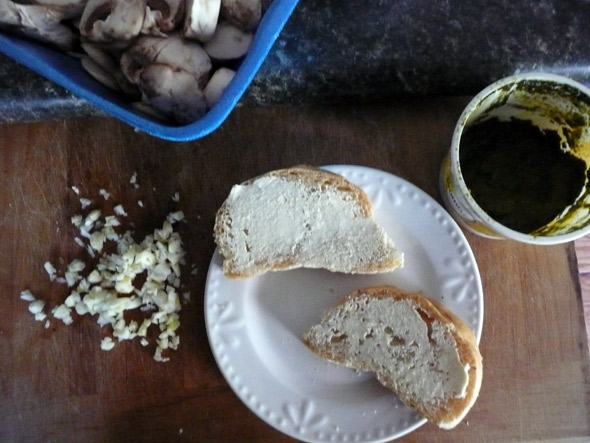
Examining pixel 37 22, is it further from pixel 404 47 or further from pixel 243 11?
pixel 404 47

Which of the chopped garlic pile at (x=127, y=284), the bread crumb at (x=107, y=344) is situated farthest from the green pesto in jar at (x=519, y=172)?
the bread crumb at (x=107, y=344)

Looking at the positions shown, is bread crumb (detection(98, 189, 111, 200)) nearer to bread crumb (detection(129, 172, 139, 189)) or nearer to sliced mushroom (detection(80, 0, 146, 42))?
bread crumb (detection(129, 172, 139, 189))

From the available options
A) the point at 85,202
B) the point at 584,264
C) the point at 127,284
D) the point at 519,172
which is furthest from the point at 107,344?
the point at 584,264

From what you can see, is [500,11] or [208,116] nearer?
[208,116]

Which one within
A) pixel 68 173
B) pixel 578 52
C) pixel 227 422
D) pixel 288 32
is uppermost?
pixel 578 52

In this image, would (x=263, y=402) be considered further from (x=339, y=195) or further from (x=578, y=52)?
(x=578, y=52)

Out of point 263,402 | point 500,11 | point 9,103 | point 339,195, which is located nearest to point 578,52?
point 500,11

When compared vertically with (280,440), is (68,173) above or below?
above
